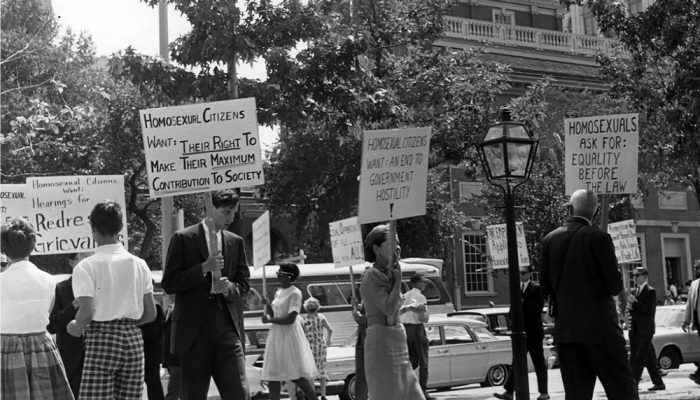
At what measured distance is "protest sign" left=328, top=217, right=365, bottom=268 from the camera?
19.2 meters

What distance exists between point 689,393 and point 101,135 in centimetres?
1854

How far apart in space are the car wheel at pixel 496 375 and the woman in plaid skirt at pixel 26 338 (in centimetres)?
1344

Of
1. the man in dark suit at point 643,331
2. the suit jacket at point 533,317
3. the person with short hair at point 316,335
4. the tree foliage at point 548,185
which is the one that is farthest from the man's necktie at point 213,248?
the tree foliage at point 548,185

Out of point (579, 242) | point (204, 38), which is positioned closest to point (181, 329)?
point (579, 242)

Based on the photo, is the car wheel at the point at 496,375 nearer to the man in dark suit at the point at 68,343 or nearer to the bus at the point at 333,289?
the bus at the point at 333,289

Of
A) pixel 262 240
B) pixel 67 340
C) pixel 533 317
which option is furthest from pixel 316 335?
pixel 67 340

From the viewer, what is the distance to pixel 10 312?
22.8 feet

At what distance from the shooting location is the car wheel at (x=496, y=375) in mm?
19688

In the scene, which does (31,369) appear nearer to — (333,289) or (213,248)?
(213,248)

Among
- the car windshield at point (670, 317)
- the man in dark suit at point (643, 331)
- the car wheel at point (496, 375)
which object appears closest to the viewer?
the man in dark suit at point (643, 331)

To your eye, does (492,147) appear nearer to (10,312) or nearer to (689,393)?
(689,393)

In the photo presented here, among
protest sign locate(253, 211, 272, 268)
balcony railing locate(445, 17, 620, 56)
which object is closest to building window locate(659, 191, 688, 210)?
balcony railing locate(445, 17, 620, 56)

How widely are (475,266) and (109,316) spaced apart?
124 feet

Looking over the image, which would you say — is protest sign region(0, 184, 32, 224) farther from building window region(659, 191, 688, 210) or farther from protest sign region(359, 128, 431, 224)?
building window region(659, 191, 688, 210)
